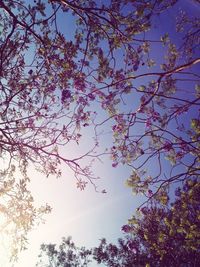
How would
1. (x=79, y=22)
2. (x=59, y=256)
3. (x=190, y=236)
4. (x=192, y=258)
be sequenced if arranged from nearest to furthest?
(x=190, y=236)
(x=79, y=22)
(x=192, y=258)
(x=59, y=256)

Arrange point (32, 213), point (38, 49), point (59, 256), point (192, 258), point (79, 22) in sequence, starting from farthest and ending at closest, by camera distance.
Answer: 1. point (59, 256)
2. point (192, 258)
3. point (32, 213)
4. point (79, 22)
5. point (38, 49)

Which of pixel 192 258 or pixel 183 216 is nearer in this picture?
pixel 183 216

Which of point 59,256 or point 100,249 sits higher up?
point 59,256

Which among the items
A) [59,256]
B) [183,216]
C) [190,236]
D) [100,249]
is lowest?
[190,236]

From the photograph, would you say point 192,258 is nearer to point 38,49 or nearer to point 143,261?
point 143,261

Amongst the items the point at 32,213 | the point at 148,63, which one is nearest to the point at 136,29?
the point at 148,63

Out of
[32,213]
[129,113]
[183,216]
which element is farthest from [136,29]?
[32,213]

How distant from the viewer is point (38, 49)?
350 inches

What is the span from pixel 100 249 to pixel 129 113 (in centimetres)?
2730

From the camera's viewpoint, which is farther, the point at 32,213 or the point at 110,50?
the point at 32,213

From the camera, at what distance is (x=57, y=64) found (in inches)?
360

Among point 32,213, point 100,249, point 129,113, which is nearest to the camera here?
point 129,113

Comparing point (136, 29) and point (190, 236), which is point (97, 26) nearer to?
point (136, 29)

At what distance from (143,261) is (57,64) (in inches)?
940
